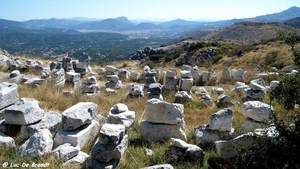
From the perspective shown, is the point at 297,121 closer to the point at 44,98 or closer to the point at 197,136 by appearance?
the point at 197,136

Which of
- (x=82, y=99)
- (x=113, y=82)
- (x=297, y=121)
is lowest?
(x=113, y=82)

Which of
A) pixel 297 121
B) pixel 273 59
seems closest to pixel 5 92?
pixel 297 121

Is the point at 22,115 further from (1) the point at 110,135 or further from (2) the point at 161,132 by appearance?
(2) the point at 161,132

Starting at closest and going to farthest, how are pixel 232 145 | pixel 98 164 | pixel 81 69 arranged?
pixel 98 164, pixel 232 145, pixel 81 69

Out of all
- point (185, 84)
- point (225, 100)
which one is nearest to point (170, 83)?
point (185, 84)

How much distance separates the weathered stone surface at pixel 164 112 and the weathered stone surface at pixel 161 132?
104 mm

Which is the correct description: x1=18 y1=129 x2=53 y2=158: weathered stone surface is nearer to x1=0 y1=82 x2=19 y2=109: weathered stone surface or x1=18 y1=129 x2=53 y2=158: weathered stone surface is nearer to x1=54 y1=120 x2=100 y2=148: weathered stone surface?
x1=54 y1=120 x2=100 y2=148: weathered stone surface

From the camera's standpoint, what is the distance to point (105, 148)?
167 inches

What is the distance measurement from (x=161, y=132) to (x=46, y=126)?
2111 mm

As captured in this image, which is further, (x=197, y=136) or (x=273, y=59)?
(x=273, y=59)

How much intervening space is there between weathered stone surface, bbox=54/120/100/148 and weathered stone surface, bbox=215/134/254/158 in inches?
89.5

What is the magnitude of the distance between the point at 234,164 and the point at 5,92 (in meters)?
4.65

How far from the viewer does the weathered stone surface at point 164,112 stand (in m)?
5.40

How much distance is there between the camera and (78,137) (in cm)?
488
